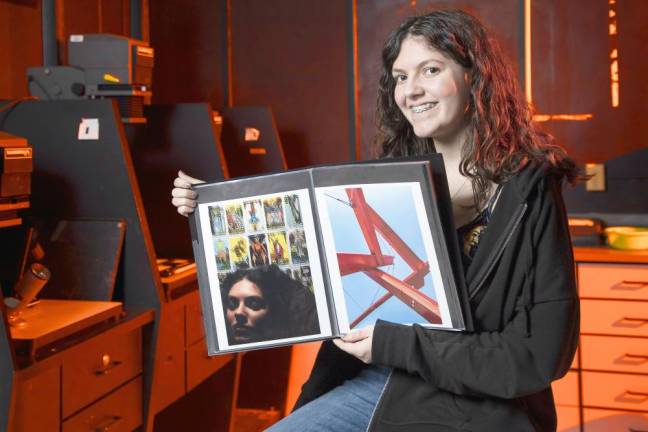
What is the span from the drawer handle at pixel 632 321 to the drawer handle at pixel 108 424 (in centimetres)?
193

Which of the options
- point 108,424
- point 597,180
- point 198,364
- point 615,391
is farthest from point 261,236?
point 597,180

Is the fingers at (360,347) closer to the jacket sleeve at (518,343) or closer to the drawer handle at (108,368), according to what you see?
the jacket sleeve at (518,343)

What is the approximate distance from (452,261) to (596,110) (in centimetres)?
250

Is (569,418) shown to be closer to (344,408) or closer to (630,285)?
(630,285)

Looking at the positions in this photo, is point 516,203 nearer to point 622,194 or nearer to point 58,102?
point 58,102

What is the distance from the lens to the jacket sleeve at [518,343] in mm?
1287

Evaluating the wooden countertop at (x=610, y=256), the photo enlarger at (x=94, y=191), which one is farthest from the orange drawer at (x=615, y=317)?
the photo enlarger at (x=94, y=191)

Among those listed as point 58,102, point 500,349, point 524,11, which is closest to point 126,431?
point 58,102

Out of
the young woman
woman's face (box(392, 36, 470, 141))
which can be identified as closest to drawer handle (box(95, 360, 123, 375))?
the young woman

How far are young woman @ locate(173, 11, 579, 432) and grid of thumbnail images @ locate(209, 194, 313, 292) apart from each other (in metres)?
0.10

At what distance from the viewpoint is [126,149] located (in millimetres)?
2242

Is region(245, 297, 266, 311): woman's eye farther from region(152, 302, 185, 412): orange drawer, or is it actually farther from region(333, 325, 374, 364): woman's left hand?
region(152, 302, 185, 412): orange drawer

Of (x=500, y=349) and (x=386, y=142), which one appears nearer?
(x=500, y=349)

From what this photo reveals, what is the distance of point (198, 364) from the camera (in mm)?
2582
